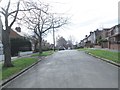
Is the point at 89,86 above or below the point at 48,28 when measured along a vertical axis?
below

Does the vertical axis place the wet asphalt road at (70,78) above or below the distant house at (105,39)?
below

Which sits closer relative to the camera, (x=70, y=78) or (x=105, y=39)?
(x=70, y=78)

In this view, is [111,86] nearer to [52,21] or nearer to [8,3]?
[8,3]

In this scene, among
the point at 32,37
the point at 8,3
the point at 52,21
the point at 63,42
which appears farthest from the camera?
the point at 63,42

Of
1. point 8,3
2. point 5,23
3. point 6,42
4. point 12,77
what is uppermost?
point 8,3

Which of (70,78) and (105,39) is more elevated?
(105,39)

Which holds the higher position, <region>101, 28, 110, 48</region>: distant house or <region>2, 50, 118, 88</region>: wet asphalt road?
<region>101, 28, 110, 48</region>: distant house

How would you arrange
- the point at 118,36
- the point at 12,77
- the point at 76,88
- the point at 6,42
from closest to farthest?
the point at 76,88, the point at 12,77, the point at 6,42, the point at 118,36

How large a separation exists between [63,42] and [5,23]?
14703 cm

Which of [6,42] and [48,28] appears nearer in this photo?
[6,42]

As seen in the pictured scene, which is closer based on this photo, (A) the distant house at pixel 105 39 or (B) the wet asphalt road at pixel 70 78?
(B) the wet asphalt road at pixel 70 78

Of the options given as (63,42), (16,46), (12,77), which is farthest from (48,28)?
(63,42)

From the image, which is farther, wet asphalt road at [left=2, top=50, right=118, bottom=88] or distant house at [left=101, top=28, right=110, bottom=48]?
distant house at [left=101, top=28, right=110, bottom=48]

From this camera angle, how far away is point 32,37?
3307 inches
